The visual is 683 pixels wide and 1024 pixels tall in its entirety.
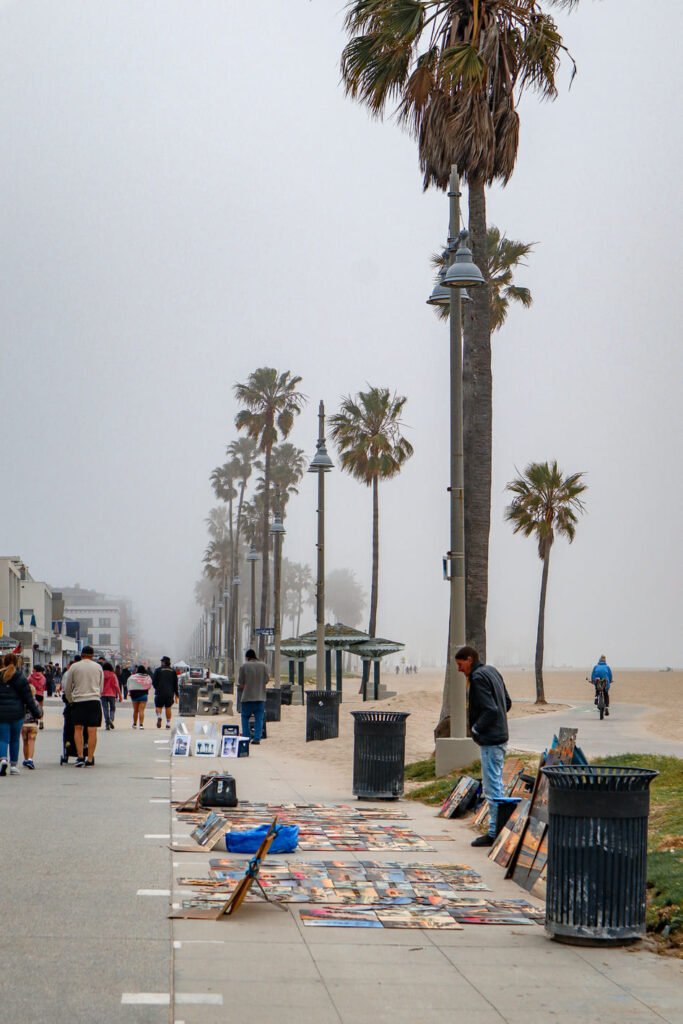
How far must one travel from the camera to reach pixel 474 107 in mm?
22953

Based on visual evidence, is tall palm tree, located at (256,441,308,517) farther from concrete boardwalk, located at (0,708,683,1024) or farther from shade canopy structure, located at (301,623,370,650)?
concrete boardwalk, located at (0,708,683,1024)

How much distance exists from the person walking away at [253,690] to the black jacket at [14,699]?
6673 mm

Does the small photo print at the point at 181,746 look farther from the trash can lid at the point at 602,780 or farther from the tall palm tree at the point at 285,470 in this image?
the tall palm tree at the point at 285,470

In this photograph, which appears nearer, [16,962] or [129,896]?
[16,962]

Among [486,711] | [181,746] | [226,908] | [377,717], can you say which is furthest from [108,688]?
[226,908]

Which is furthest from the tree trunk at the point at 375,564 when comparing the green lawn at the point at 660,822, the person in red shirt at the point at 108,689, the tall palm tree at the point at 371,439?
the green lawn at the point at 660,822

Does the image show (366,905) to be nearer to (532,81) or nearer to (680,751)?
(680,751)

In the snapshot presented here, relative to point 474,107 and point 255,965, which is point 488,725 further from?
point 474,107

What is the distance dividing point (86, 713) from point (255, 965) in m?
13.2

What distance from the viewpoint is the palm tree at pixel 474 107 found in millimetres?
22422

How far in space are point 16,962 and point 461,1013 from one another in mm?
2306

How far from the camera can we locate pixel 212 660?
124312mm

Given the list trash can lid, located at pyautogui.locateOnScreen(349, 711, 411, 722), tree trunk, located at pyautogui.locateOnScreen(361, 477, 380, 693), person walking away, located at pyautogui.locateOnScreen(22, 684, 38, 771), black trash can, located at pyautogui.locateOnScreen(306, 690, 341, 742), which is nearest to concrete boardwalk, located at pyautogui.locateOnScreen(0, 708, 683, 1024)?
trash can lid, located at pyautogui.locateOnScreen(349, 711, 411, 722)

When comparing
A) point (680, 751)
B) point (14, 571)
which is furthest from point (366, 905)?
point (14, 571)
